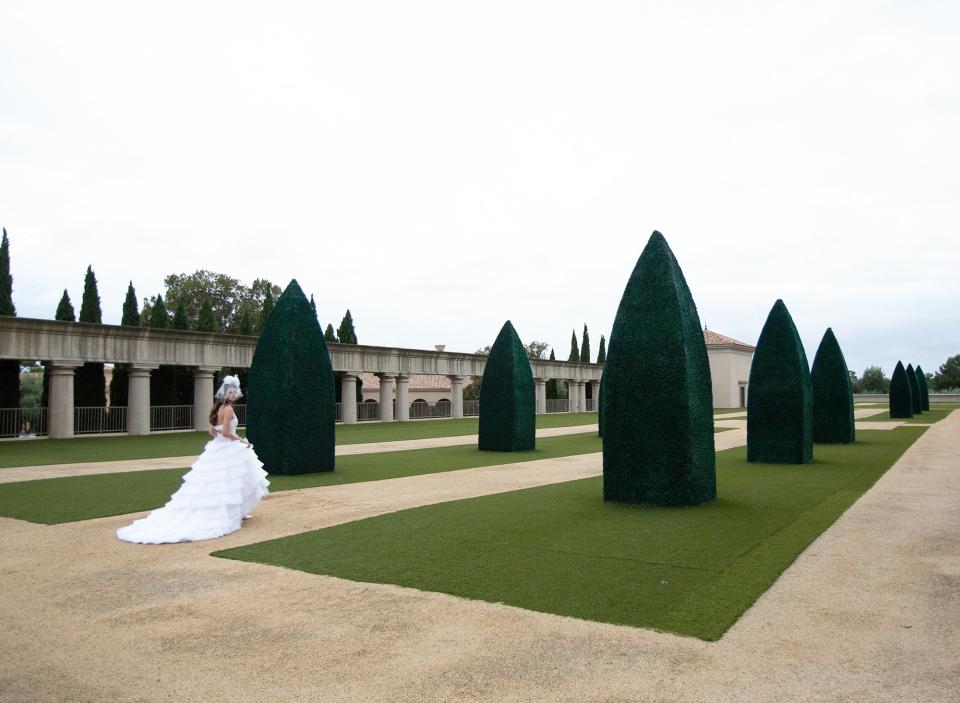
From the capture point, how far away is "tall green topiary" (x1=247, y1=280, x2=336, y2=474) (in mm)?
14727

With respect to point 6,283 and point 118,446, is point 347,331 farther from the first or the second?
point 118,446

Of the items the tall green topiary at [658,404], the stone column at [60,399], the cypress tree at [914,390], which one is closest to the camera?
the tall green topiary at [658,404]

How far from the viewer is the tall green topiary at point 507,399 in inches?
790

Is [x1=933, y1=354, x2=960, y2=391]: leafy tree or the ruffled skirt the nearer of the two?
the ruffled skirt

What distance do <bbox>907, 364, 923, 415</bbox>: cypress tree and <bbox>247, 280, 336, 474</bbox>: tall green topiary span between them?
35.2m

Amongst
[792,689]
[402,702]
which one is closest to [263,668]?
[402,702]

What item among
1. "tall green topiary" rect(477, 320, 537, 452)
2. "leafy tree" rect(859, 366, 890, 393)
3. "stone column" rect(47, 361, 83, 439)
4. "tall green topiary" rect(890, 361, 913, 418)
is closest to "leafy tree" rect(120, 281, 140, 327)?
"stone column" rect(47, 361, 83, 439)

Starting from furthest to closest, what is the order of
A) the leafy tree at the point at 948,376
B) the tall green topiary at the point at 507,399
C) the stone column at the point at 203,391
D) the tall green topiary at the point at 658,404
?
the leafy tree at the point at 948,376 → the stone column at the point at 203,391 → the tall green topiary at the point at 507,399 → the tall green topiary at the point at 658,404

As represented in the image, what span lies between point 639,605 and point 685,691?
60.1 inches

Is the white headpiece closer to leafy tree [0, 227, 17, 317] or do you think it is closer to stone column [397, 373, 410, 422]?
leafy tree [0, 227, 17, 317]

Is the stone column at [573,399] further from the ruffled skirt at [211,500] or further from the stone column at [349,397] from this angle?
the ruffled skirt at [211,500]

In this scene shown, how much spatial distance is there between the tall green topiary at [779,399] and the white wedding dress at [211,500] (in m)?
11.7

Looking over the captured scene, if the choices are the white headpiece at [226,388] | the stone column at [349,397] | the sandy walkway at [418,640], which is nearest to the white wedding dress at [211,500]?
the white headpiece at [226,388]

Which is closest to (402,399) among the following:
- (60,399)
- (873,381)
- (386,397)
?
(386,397)
